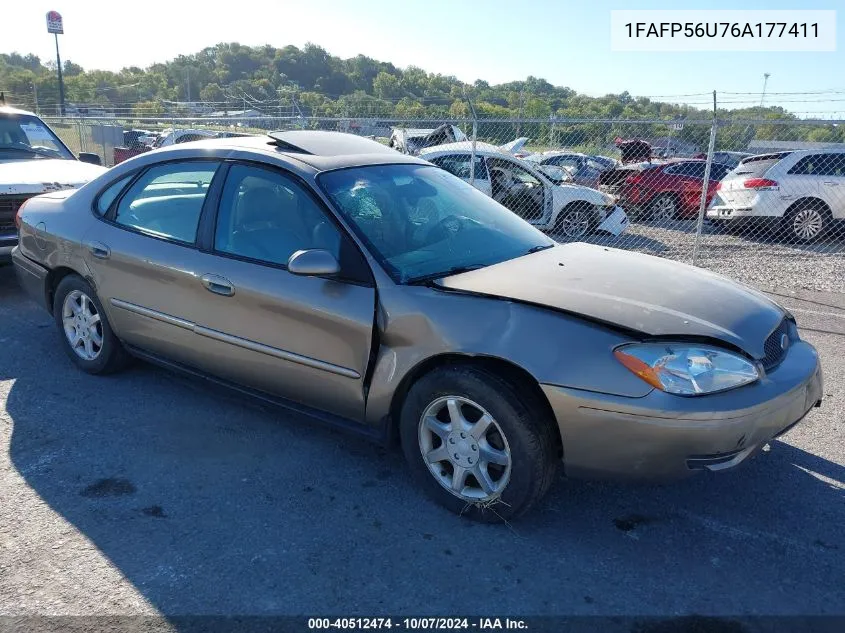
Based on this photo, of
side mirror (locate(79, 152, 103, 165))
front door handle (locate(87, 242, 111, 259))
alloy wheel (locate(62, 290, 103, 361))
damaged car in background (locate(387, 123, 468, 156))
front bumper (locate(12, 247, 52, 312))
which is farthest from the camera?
damaged car in background (locate(387, 123, 468, 156))

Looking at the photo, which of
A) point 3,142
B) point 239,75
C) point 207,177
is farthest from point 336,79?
point 207,177

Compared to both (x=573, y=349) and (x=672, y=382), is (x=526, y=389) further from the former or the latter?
(x=672, y=382)

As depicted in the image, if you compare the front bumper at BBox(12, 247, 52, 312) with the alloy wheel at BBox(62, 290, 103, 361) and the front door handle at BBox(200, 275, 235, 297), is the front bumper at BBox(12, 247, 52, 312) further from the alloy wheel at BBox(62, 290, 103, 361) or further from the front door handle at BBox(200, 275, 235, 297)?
the front door handle at BBox(200, 275, 235, 297)

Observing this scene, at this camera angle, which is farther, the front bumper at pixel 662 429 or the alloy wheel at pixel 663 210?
the alloy wheel at pixel 663 210

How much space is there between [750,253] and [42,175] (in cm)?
973

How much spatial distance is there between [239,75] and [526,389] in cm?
6288

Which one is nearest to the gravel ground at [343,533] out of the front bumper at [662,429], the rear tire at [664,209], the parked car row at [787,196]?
the front bumper at [662,429]

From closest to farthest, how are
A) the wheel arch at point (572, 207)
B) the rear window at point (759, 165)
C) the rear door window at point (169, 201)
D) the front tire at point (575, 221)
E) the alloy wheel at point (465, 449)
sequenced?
the alloy wheel at point (465, 449) < the rear door window at point (169, 201) < the wheel arch at point (572, 207) < the front tire at point (575, 221) < the rear window at point (759, 165)

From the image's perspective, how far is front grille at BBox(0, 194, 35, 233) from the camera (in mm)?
6461

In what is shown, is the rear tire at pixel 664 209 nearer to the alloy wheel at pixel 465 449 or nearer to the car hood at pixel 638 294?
the car hood at pixel 638 294

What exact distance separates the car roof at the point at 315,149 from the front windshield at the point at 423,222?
0.09 meters

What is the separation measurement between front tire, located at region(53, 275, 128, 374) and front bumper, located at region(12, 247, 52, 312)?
13 centimetres

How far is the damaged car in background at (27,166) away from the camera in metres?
6.50

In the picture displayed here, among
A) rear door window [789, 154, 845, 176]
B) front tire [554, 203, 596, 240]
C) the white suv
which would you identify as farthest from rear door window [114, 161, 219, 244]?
rear door window [789, 154, 845, 176]
